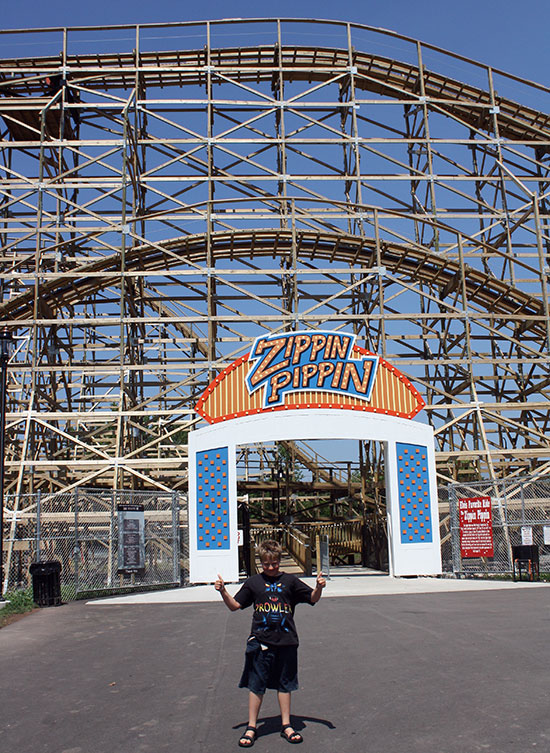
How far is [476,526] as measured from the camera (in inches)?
735

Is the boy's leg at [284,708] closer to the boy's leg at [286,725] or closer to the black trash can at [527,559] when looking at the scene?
the boy's leg at [286,725]

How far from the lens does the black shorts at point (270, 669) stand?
5828 millimetres

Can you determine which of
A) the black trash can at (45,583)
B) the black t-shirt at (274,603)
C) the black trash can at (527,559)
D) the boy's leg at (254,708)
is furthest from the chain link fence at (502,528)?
the boy's leg at (254,708)

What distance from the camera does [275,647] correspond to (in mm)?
5926

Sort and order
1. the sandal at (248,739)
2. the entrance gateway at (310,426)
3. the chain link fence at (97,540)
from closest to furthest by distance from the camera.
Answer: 1. the sandal at (248,739)
2. the chain link fence at (97,540)
3. the entrance gateway at (310,426)

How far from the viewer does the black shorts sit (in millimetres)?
5828

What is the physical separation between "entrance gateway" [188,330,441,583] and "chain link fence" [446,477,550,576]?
23.7 inches

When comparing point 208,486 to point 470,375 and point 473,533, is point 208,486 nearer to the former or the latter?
point 473,533

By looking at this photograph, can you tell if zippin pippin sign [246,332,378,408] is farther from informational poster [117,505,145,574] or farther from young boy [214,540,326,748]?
young boy [214,540,326,748]

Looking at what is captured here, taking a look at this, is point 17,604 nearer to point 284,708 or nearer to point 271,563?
point 271,563

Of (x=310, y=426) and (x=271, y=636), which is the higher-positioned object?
(x=310, y=426)

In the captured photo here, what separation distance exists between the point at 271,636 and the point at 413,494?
14313 millimetres

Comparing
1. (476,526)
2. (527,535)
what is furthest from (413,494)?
(527,535)

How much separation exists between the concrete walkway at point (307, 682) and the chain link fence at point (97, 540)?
149 inches
